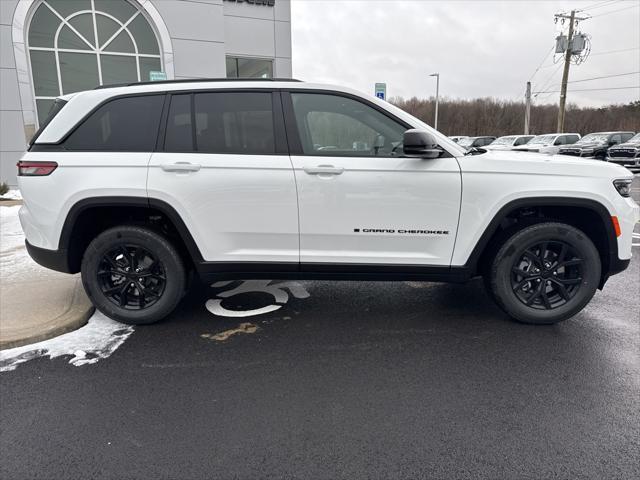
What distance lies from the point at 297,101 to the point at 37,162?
2113mm

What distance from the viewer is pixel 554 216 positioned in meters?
3.57

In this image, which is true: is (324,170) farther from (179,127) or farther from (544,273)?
(544,273)

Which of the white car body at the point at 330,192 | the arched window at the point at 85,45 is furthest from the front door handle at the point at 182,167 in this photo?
the arched window at the point at 85,45

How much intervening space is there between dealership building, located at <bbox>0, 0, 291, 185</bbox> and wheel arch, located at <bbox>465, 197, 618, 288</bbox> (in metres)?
10.6

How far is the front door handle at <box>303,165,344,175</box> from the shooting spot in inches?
129

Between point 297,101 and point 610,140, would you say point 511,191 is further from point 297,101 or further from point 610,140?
point 610,140

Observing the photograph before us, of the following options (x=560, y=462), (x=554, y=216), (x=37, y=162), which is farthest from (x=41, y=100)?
(x=560, y=462)

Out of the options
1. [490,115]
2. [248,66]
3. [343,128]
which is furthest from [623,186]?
[490,115]

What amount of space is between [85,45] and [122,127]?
1102cm

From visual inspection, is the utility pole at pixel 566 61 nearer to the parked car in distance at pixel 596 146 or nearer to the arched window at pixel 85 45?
the parked car in distance at pixel 596 146

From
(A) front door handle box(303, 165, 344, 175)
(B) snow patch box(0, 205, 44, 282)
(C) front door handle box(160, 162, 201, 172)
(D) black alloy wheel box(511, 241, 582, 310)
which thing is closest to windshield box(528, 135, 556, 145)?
(D) black alloy wheel box(511, 241, 582, 310)

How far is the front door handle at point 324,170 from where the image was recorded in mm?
3279

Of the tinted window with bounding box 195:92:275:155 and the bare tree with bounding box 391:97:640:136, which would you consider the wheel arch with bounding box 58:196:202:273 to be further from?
the bare tree with bounding box 391:97:640:136

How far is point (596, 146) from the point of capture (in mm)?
20828
